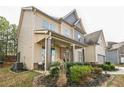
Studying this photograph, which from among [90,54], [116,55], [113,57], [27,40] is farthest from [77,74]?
[113,57]

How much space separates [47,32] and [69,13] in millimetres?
8544

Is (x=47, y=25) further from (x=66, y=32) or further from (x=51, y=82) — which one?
(x=51, y=82)

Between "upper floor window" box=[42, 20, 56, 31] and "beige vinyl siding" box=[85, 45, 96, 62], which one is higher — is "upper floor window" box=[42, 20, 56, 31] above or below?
above

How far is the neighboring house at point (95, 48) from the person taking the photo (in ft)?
85.1

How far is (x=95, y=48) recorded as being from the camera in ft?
85.3

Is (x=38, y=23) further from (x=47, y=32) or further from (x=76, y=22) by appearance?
(x=76, y=22)

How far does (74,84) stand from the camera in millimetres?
11008

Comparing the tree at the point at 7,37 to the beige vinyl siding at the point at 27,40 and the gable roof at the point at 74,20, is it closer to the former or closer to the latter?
the beige vinyl siding at the point at 27,40

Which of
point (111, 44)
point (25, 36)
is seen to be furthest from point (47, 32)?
point (111, 44)

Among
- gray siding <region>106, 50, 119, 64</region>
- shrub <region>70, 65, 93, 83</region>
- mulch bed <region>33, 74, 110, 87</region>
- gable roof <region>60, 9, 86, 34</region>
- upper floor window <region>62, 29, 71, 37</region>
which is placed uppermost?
gable roof <region>60, 9, 86, 34</region>

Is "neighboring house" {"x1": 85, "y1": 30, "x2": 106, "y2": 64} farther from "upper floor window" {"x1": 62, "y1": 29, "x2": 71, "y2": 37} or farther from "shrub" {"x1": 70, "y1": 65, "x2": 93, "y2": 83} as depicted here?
"shrub" {"x1": 70, "y1": 65, "x2": 93, "y2": 83}

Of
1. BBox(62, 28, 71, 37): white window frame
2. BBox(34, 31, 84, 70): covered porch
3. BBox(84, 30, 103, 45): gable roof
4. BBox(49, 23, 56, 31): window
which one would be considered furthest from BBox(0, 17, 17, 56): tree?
BBox(84, 30, 103, 45): gable roof

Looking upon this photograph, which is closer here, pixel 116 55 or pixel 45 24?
pixel 45 24

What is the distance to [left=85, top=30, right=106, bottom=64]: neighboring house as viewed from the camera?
26.0m
